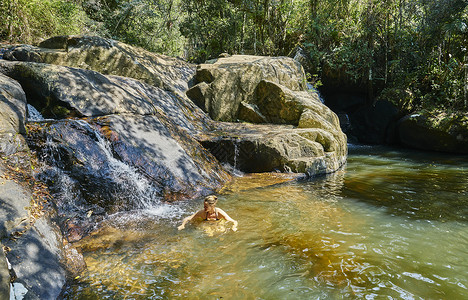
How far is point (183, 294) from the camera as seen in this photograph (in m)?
2.95

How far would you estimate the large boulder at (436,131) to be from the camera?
507 inches

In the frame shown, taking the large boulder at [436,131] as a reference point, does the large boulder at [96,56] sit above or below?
above

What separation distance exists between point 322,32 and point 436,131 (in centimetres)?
893

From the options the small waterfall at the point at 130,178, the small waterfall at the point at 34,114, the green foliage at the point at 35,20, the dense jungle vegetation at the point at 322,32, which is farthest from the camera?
the dense jungle vegetation at the point at 322,32

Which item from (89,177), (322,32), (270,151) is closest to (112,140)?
(89,177)

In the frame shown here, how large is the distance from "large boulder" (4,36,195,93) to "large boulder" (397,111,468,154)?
11413 mm

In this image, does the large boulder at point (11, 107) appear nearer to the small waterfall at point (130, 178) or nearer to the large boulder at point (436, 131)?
the small waterfall at point (130, 178)

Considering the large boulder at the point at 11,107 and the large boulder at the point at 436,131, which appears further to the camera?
the large boulder at the point at 436,131

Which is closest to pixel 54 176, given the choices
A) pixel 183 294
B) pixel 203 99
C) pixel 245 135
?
pixel 183 294

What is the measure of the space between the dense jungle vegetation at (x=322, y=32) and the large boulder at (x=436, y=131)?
0.91m

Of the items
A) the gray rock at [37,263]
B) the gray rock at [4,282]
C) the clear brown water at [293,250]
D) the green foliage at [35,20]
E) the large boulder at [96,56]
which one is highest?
the green foliage at [35,20]

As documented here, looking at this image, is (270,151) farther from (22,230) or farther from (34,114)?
(22,230)

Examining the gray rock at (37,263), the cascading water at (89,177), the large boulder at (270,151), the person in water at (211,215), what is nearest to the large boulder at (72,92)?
the cascading water at (89,177)

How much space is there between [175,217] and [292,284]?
255 centimetres
